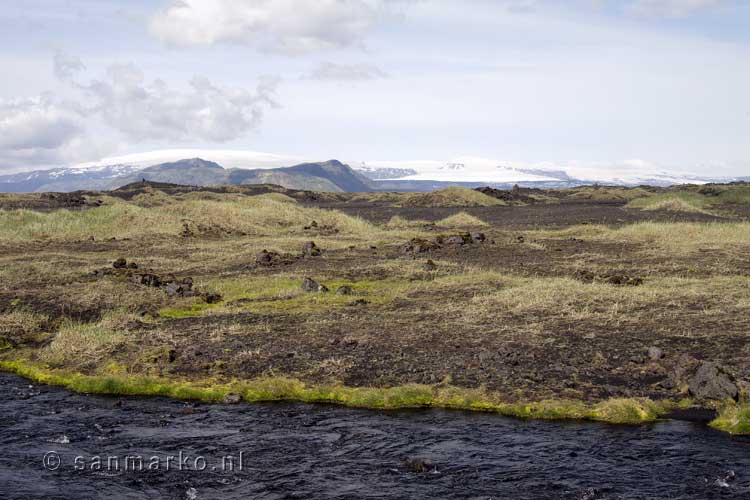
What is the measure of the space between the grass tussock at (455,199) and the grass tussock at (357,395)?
84.3 metres

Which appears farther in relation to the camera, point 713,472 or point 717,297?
point 717,297

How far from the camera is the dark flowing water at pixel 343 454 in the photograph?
1213 cm

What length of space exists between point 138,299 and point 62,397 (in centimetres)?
965

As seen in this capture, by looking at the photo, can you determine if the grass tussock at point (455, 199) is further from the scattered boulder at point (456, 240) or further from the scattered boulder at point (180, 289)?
the scattered boulder at point (180, 289)

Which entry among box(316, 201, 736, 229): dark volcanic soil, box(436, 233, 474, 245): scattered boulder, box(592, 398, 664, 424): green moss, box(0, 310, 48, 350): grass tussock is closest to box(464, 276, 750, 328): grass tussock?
box(592, 398, 664, 424): green moss

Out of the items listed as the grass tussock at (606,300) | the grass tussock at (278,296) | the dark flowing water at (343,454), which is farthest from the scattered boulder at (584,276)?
the dark flowing water at (343,454)

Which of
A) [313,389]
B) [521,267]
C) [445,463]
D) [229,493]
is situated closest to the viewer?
[229,493]

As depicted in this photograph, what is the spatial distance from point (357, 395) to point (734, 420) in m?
8.69

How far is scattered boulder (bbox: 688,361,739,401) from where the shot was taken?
16078mm

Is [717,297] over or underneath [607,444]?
over

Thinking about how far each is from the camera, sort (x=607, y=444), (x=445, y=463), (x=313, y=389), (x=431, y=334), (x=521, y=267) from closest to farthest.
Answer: (x=445, y=463), (x=607, y=444), (x=313, y=389), (x=431, y=334), (x=521, y=267)

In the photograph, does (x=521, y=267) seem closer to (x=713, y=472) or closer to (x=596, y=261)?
(x=596, y=261)

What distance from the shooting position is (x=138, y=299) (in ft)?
89.5

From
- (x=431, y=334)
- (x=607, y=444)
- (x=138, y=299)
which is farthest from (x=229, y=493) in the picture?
(x=138, y=299)
